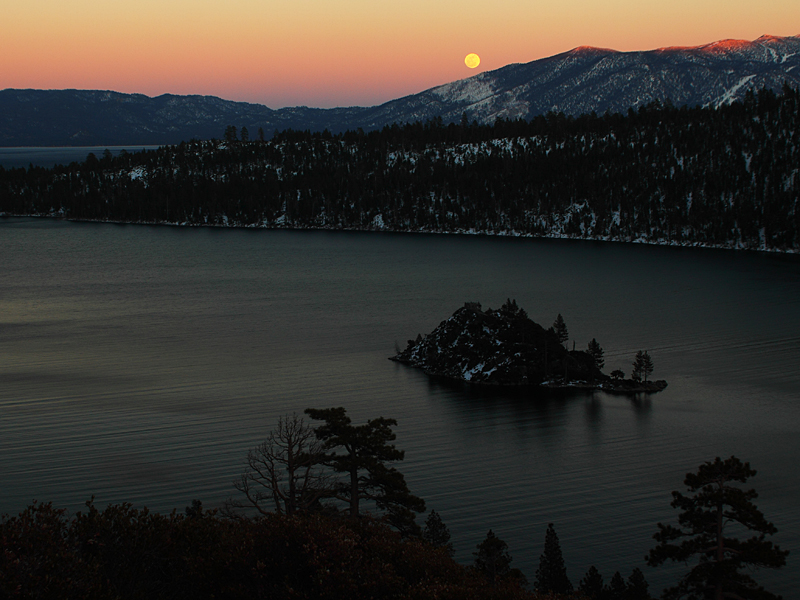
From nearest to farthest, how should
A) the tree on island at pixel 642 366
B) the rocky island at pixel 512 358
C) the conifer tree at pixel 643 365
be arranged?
the tree on island at pixel 642 366
the conifer tree at pixel 643 365
the rocky island at pixel 512 358

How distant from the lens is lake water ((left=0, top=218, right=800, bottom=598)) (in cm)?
4634

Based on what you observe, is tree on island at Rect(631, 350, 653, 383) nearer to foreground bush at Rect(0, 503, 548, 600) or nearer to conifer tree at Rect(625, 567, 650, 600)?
conifer tree at Rect(625, 567, 650, 600)

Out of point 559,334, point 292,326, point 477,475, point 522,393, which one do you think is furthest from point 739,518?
point 292,326

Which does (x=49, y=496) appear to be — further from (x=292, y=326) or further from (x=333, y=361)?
(x=292, y=326)

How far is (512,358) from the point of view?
253 ft

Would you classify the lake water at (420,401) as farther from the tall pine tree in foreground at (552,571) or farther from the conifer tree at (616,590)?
the conifer tree at (616,590)

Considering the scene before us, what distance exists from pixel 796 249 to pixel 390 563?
203579 millimetres

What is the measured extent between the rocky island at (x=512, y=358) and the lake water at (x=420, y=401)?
11.0ft

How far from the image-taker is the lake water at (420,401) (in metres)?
46.3

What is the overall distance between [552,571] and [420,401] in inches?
1354

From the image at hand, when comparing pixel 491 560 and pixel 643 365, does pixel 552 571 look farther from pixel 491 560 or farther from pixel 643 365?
pixel 643 365

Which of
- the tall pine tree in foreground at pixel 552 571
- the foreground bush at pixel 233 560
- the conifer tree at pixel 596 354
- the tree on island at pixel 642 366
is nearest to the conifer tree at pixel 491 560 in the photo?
the tall pine tree in foreground at pixel 552 571

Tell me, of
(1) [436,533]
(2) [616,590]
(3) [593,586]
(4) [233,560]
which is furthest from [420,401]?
(4) [233,560]

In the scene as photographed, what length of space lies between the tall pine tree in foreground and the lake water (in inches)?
121
